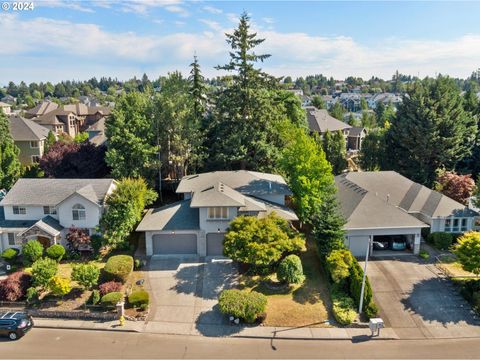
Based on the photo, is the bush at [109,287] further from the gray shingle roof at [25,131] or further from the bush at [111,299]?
the gray shingle roof at [25,131]

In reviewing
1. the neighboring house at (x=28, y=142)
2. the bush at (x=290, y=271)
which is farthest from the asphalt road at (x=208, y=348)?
the neighboring house at (x=28, y=142)

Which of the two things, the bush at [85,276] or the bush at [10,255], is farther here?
the bush at [10,255]

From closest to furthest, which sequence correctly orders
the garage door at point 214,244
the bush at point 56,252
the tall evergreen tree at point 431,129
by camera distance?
the bush at point 56,252 < the garage door at point 214,244 < the tall evergreen tree at point 431,129

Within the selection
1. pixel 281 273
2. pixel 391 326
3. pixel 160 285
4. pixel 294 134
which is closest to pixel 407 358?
pixel 391 326

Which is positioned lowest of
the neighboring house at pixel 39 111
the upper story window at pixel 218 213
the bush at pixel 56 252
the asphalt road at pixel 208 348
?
the asphalt road at pixel 208 348

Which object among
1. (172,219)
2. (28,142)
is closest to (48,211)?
(172,219)
